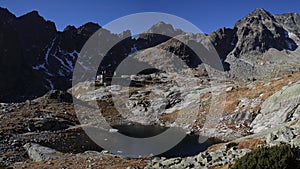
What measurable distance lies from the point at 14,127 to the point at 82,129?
14064 millimetres

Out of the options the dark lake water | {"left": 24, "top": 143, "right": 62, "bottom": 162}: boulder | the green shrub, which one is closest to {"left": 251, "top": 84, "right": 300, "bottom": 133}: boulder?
the dark lake water

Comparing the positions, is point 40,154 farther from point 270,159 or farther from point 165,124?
point 165,124

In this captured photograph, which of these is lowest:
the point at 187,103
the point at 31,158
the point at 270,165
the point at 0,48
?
the point at 31,158

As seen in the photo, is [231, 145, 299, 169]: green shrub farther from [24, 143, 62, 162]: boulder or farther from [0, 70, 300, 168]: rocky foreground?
[24, 143, 62, 162]: boulder

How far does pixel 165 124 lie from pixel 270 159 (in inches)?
2127

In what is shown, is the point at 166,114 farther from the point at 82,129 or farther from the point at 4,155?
the point at 4,155

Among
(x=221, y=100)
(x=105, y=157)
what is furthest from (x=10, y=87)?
(x=105, y=157)

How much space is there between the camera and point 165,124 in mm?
69938

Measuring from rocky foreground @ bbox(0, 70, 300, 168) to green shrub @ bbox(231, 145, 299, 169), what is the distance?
393cm

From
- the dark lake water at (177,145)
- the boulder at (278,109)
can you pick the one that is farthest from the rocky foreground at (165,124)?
the dark lake water at (177,145)

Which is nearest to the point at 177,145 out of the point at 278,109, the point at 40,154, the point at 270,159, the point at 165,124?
the point at 278,109

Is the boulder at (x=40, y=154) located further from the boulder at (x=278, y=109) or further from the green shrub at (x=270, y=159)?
the boulder at (x=278, y=109)

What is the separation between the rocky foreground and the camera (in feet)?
88.0

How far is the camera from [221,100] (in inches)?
2660
